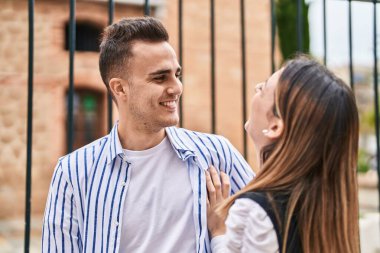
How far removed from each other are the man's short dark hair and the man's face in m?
0.02

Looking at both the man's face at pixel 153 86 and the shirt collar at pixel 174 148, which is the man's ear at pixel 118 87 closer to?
the man's face at pixel 153 86

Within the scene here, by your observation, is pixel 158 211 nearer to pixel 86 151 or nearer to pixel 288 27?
pixel 86 151

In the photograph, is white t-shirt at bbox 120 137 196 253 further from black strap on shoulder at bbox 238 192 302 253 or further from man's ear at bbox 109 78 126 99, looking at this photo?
black strap on shoulder at bbox 238 192 302 253

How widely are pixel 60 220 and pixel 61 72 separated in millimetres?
7806

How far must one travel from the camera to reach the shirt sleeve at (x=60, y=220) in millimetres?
1608

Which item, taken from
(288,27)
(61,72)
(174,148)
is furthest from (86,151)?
(288,27)

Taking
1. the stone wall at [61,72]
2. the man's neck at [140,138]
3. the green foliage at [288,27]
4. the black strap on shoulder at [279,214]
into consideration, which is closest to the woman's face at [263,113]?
the black strap on shoulder at [279,214]

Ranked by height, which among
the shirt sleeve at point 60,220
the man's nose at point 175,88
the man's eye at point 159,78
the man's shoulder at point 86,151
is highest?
the man's eye at point 159,78

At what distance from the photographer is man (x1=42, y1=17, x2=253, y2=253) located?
1606 millimetres

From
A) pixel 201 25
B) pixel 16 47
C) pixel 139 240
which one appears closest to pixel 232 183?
pixel 139 240

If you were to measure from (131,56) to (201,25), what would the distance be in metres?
8.37

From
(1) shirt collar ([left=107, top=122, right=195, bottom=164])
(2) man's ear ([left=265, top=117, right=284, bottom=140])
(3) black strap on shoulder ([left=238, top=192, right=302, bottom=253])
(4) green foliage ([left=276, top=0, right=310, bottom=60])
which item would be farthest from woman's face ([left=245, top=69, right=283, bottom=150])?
(4) green foliage ([left=276, top=0, right=310, bottom=60])

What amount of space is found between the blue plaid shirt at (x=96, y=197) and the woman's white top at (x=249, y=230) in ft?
1.02

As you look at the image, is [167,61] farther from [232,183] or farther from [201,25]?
[201,25]
